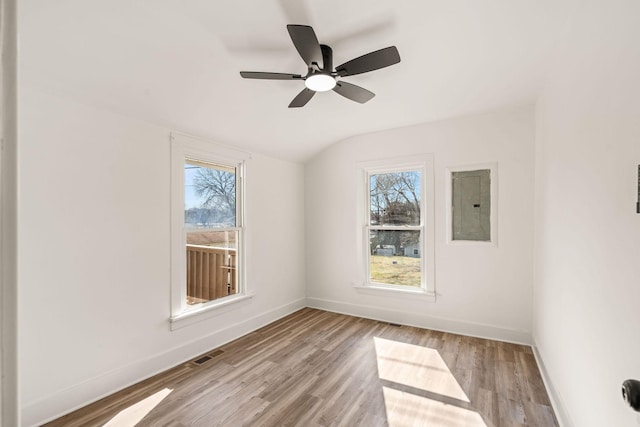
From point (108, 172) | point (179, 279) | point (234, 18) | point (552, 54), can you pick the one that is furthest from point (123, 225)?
point (552, 54)

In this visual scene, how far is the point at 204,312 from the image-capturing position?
3.25 meters

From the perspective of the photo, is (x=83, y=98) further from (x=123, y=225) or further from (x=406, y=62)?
(x=406, y=62)

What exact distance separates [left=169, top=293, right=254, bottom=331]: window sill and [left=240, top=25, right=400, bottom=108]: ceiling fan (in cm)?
227

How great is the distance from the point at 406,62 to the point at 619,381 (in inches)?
92.4

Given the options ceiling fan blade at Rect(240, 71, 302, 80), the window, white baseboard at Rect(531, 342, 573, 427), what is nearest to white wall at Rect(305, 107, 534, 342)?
the window

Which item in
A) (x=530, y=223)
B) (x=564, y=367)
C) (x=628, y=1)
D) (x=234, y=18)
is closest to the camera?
(x=628, y=1)

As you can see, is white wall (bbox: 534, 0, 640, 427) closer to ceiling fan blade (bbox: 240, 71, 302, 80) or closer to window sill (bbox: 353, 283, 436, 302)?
window sill (bbox: 353, 283, 436, 302)

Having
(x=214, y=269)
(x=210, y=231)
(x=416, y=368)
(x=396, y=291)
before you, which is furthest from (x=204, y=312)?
(x=396, y=291)

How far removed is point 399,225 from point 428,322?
1243mm

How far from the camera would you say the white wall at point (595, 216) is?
1200mm

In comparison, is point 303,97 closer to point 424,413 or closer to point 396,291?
point 424,413

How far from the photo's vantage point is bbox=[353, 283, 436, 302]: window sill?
151 inches

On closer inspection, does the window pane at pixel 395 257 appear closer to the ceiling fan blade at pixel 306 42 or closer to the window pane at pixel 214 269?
the window pane at pixel 214 269

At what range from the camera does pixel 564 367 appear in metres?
2.11
